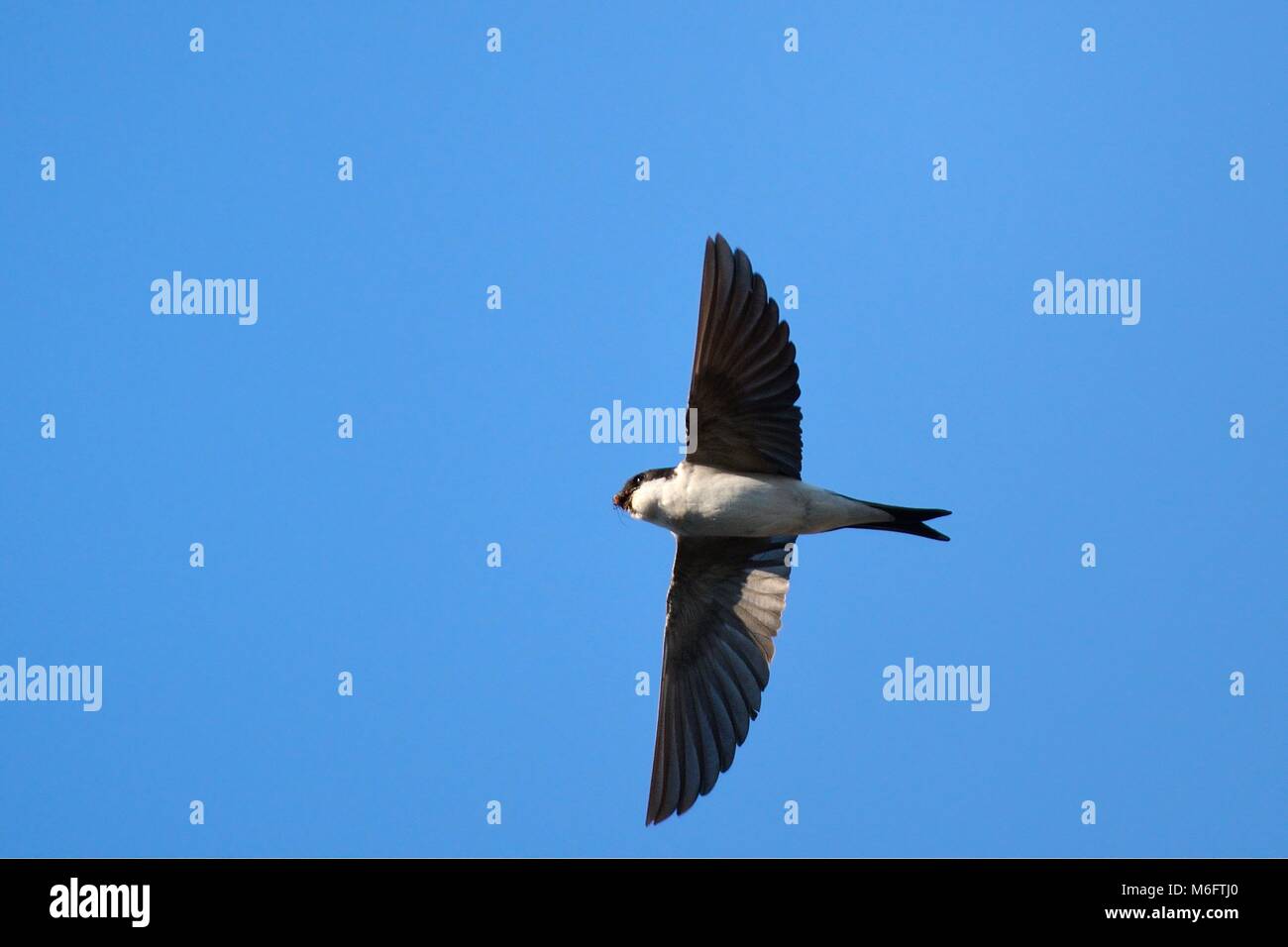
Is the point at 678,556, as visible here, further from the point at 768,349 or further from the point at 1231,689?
the point at 1231,689

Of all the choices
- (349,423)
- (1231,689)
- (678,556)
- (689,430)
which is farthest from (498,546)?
(1231,689)

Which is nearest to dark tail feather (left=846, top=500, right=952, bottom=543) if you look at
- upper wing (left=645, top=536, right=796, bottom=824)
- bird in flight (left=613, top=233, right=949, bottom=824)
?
bird in flight (left=613, top=233, right=949, bottom=824)

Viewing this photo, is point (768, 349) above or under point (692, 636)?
above

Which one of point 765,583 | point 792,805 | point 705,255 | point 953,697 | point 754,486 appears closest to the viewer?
point 705,255

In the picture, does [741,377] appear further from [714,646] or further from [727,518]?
[714,646]

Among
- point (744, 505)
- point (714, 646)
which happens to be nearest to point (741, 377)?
point (744, 505)

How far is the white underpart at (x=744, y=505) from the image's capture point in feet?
22.2

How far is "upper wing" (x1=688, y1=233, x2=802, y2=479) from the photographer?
641 cm

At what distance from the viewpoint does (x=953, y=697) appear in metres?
9.27

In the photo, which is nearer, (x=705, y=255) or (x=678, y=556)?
(x=705, y=255)

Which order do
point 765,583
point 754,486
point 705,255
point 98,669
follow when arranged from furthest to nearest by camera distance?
1. point 98,669
2. point 765,583
3. point 754,486
4. point 705,255

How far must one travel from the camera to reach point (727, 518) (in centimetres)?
686

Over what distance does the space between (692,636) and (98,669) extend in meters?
4.87

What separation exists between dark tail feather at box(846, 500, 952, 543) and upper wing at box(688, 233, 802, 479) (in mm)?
Answer: 443
